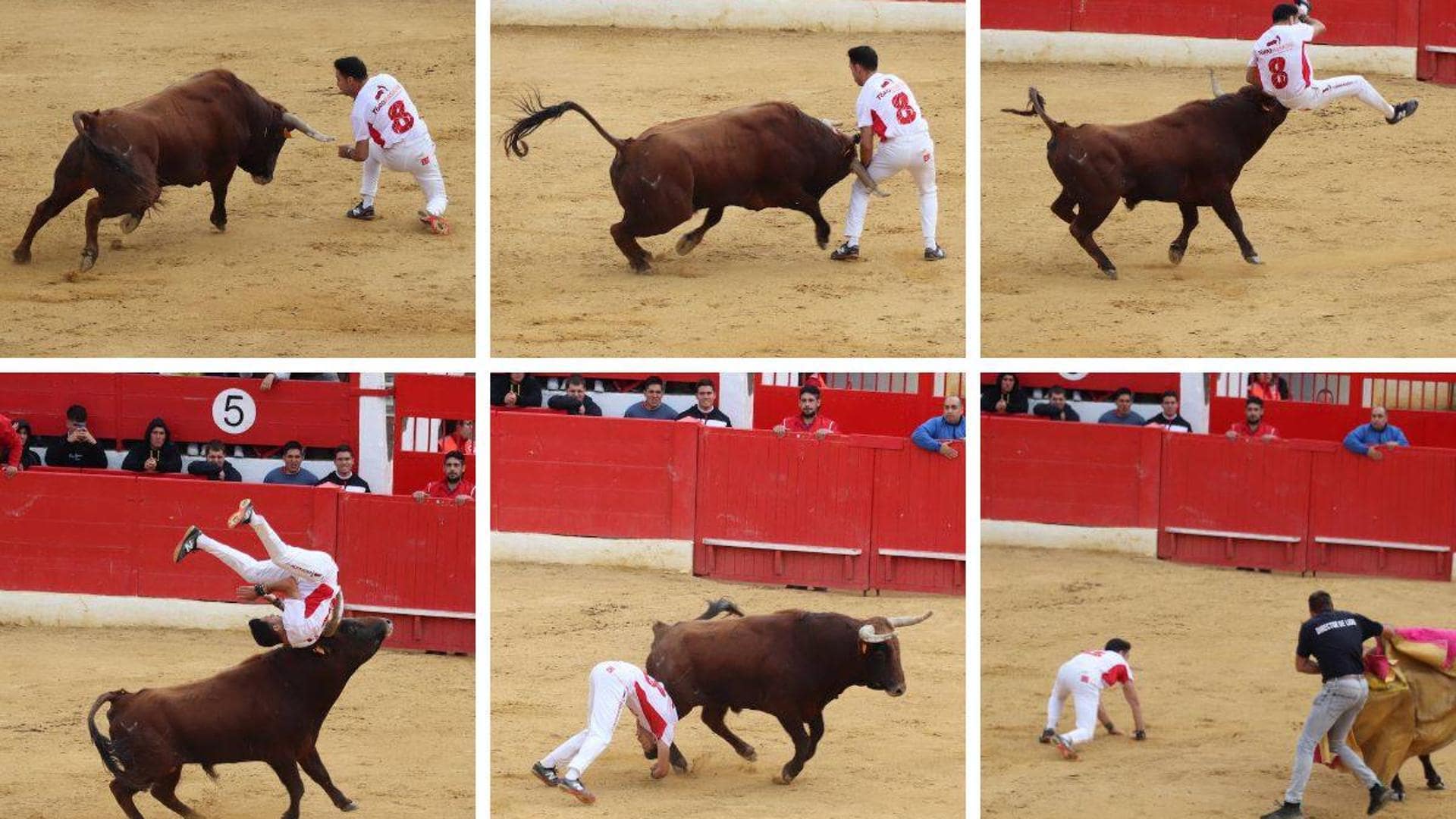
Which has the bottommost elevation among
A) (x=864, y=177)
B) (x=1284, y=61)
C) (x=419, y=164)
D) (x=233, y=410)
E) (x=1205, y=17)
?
(x=233, y=410)

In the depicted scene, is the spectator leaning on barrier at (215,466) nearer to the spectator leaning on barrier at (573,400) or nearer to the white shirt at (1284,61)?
the spectator leaning on barrier at (573,400)

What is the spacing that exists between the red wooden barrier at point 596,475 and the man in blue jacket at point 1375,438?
4269mm

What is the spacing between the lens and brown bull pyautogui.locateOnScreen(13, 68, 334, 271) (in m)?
15.4

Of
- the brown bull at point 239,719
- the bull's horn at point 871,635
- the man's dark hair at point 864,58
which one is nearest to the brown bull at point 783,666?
the bull's horn at point 871,635

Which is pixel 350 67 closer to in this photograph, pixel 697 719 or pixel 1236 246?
pixel 697 719

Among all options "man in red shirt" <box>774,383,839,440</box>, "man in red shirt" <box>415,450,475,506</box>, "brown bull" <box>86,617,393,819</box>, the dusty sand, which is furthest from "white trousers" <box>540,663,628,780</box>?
"man in red shirt" <box>774,383,839,440</box>

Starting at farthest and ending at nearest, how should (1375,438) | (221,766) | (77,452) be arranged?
(1375,438), (77,452), (221,766)

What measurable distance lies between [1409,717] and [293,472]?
689cm

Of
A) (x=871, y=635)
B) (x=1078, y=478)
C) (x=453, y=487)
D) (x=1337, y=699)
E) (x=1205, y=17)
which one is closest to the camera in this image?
(x=1337, y=699)

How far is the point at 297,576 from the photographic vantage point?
1297 centimetres

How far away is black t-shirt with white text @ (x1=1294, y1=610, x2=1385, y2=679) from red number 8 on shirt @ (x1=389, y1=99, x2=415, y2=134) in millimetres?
6477

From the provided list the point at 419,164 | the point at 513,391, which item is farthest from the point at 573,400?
the point at 419,164

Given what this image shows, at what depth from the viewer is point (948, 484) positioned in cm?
1728

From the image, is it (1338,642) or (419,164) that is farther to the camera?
(419,164)
